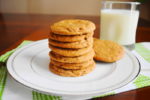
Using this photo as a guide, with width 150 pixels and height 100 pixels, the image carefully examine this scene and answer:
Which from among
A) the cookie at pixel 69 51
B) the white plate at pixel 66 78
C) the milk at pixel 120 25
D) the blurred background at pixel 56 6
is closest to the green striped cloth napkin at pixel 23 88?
the white plate at pixel 66 78

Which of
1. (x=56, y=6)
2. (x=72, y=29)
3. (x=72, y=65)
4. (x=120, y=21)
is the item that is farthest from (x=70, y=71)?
(x=56, y=6)

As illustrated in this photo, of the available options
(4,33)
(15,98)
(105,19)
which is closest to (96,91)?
(15,98)

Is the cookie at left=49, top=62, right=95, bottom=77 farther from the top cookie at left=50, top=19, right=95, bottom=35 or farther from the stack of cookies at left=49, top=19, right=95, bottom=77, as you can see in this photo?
the top cookie at left=50, top=19, right=95, bottom=35

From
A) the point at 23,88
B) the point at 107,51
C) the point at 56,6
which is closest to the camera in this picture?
the point at 23,88

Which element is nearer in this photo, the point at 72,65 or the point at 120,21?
the point at 72,65

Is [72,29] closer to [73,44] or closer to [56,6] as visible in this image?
[73,44]

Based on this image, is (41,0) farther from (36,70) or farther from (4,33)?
(36,70)

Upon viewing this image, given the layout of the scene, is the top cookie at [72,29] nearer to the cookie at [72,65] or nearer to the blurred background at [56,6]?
the cookie at [72,65]
